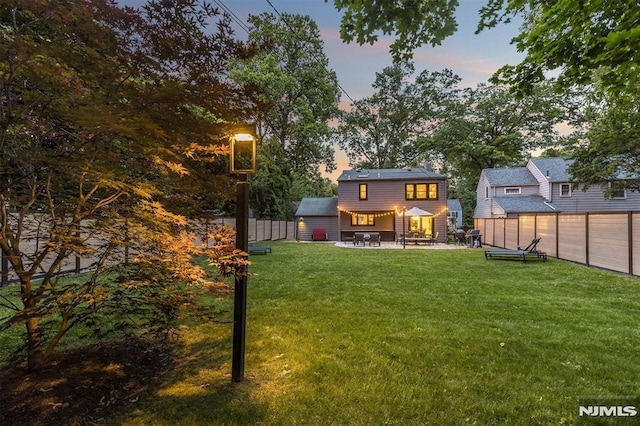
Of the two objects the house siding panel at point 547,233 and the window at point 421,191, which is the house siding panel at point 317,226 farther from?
the house siding panel at point 547,233

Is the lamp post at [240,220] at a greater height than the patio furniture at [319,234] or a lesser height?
greater

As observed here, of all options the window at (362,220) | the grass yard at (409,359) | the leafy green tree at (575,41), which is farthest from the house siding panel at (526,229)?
the leafy green tree at (575,41)

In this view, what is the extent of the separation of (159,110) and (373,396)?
3184 millimetres

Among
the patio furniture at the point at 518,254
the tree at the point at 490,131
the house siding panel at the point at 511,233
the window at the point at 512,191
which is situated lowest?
the patio furniture at the point at 518,254

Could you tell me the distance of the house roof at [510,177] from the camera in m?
23.5

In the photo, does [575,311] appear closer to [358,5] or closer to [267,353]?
[267,353]

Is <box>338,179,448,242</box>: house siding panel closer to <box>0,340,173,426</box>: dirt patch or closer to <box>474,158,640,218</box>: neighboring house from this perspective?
<box>474,158,640,218</box>: neighboring house

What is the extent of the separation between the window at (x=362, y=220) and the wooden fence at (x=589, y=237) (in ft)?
29.3

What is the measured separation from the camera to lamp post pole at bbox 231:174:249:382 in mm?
2936

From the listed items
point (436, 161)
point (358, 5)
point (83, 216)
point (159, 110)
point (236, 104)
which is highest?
point (436, 161)

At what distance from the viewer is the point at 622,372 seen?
10.3ft

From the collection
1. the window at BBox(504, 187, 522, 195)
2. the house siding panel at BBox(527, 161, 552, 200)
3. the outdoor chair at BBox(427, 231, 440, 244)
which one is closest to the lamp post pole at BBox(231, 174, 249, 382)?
the outdoor chair at BBox(427, 231, 440, 244)

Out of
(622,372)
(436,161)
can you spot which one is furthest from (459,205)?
(622,372)

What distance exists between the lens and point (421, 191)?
67.4 ft
